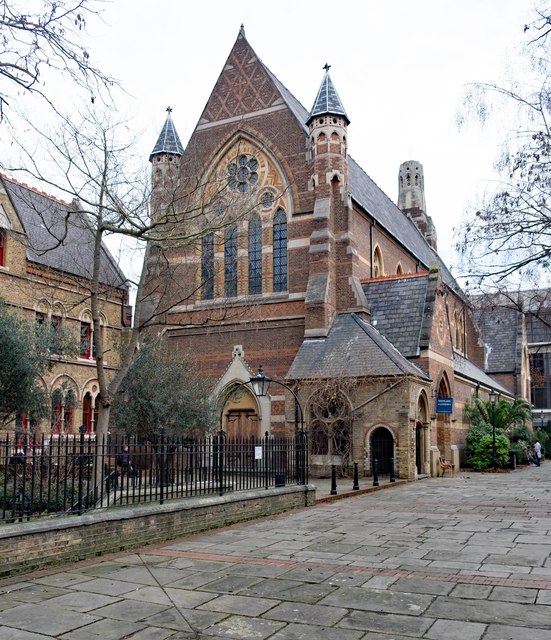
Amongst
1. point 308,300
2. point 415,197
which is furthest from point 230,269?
point 415,197

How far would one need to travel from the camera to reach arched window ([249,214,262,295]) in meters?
28.4

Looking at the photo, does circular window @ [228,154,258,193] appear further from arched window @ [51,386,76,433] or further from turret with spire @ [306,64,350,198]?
arched window @ [51,386,76,433]

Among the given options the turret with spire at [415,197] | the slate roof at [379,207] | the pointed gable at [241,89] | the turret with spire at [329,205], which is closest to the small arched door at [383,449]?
the turret with spire at [329,205]

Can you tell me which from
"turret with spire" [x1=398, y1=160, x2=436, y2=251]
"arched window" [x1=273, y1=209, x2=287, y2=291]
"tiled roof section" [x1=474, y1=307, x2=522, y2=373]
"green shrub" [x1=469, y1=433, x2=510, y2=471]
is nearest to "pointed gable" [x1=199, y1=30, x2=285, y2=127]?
"arched window" [x1=273, y1=209, x2=287, y2=291]

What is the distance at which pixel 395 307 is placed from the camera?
86.8ft

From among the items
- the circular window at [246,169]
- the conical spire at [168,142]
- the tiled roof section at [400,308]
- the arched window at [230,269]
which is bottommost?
the tiled roof section at [400,308]

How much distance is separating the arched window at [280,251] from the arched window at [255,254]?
28.9 inches

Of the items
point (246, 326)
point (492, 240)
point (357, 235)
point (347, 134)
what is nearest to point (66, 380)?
point (246, 326)

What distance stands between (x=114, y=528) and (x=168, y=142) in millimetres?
23479

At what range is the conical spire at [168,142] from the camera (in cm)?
3017

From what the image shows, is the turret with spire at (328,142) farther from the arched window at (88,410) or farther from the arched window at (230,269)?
the arched window at (88,410)

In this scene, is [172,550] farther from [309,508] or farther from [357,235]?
[357,235]

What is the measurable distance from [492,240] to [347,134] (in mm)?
18891

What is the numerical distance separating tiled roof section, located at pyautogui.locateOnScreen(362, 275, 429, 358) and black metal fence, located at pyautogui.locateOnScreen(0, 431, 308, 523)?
10198 mm
